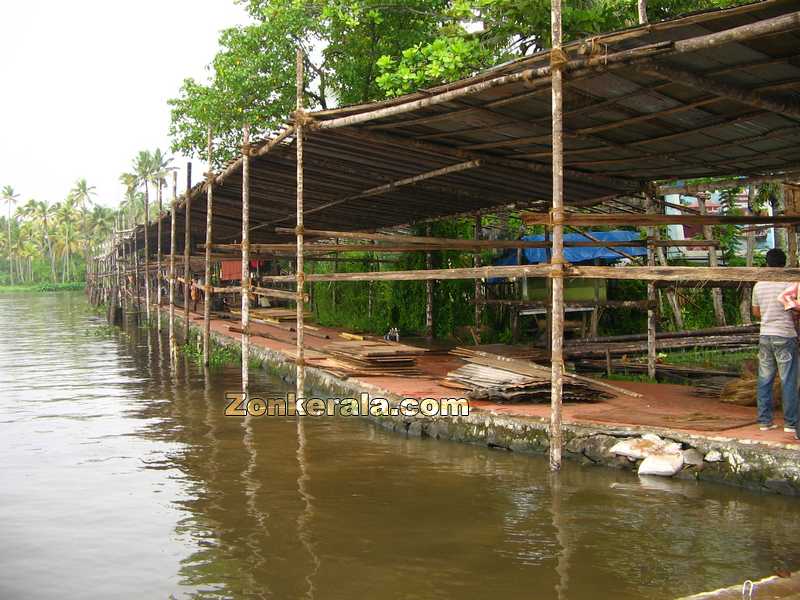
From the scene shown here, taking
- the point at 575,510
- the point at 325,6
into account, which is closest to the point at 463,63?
the point at 325,6

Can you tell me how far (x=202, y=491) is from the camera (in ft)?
23.7

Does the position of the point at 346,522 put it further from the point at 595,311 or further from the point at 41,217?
the point at 41,217

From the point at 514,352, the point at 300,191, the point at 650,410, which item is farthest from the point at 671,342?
the point at 300,191

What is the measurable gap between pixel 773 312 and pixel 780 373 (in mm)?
608

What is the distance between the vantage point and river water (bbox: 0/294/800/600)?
501cm

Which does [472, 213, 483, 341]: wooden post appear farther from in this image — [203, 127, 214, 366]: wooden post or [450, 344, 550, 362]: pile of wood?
[203, 127, 214, 366]: wooden post

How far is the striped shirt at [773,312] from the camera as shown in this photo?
7094mm

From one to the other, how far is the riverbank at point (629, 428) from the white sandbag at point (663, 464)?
0.21ft

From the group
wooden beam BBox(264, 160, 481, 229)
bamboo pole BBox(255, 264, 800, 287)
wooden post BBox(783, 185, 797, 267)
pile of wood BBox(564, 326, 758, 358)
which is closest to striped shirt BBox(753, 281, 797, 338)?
bamboo pole BBox(255, 264, 800, 287)

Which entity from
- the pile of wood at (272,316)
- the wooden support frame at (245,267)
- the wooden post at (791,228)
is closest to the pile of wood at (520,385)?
the wooden post at (791,228)

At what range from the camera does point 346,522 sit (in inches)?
245

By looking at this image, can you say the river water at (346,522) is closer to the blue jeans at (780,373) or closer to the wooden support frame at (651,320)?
the blue jeans at (780,373)

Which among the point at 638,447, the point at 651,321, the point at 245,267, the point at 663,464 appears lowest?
the point at 663,464

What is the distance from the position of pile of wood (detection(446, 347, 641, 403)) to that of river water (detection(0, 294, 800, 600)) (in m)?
0.85
